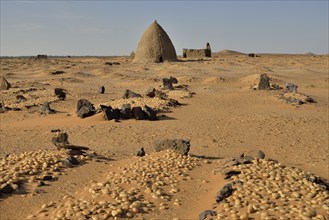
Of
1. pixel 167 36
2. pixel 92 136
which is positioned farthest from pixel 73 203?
pixel 167 36

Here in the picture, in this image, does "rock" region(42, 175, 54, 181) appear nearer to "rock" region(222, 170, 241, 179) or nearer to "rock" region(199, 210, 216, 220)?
"rock" region(199, 210, 216, 220)

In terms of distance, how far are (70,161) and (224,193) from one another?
3104 mm

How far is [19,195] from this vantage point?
5910 mm

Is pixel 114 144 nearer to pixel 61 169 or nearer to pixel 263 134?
pixel 61 169

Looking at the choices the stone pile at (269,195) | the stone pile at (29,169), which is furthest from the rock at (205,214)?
the stone pile at (29,169)

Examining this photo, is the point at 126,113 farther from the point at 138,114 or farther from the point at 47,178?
the point at 47,178

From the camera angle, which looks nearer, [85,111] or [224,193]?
[224,193]

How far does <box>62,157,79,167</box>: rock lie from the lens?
23.4 ft

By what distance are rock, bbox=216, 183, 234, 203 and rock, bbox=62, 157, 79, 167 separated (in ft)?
9.82

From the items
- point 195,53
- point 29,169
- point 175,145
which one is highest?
point 195,53

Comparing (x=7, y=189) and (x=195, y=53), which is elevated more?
(x=195, y=53)

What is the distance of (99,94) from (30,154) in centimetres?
1019

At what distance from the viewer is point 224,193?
5.70 m

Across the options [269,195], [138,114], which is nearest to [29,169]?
[269,195]
